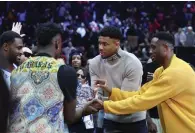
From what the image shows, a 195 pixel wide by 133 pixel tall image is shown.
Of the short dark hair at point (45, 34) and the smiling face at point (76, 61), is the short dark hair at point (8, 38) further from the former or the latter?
the smiling face at point (76, 61)

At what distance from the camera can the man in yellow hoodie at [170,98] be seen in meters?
5.04

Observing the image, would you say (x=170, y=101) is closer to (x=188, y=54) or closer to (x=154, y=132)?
(x=154, y=132)

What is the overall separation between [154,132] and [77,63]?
9.36ft

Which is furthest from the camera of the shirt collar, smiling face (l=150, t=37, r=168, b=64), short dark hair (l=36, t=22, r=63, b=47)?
the shirt collar

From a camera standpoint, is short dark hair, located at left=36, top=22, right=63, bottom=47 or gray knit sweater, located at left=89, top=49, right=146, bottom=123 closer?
short dark hair, located at left=36, top=22, right=63, bottom=47

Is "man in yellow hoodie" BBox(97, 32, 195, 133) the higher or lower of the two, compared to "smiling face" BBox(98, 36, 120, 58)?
lower

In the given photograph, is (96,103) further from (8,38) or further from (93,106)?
(8,38)

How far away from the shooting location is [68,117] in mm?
4227

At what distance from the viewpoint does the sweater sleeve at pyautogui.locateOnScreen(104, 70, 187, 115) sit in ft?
16.5

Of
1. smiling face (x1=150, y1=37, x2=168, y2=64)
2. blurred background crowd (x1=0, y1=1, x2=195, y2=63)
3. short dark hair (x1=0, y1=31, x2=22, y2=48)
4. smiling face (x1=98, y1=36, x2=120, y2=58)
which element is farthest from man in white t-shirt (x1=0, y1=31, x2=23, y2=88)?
blurred background crowd (x1=0, y1=1, x2=195, y2=63)

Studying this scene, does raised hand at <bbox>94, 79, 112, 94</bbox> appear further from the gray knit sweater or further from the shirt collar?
the shirt collar

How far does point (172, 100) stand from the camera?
5105 millimetres

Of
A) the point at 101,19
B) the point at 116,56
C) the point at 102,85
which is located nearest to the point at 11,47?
the point at 102,85

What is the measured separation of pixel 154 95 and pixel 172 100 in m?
0.20
